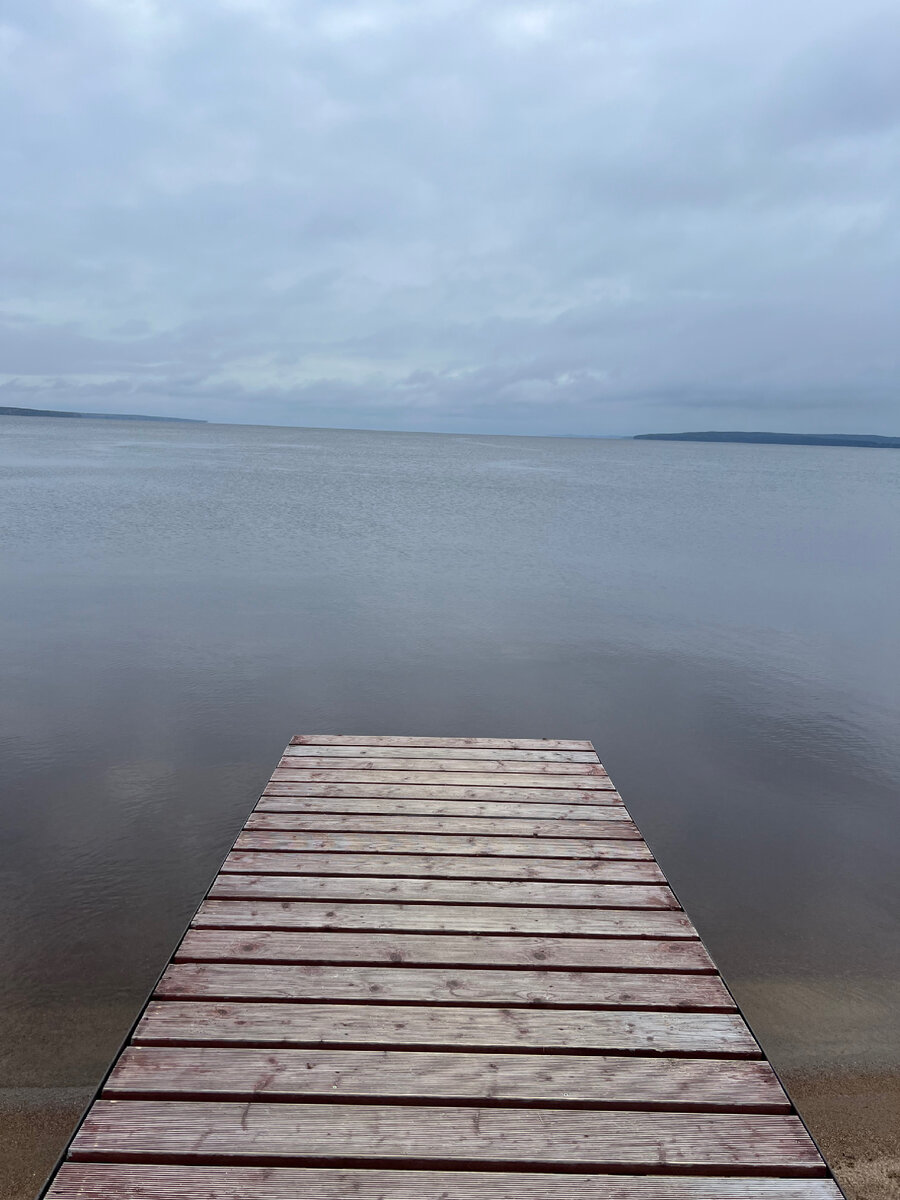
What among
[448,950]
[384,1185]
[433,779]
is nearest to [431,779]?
[433,779]

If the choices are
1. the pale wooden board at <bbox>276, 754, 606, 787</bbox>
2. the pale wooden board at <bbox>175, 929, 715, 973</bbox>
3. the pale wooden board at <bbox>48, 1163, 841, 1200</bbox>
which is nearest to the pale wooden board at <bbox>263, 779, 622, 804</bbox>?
the pale wooden board at <bbox>276, 754, 606, 787</bbox>

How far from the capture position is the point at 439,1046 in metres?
2.66

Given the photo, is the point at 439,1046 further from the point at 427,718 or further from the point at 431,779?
the point at 427,718

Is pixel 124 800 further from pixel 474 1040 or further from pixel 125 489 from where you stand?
pixel 125 489

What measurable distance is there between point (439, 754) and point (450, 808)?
872mm

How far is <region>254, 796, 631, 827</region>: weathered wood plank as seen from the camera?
14.7 ft

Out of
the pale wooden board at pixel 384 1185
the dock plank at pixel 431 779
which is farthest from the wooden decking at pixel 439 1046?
the dock plank at pixel 431 779

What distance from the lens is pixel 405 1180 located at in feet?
7.17

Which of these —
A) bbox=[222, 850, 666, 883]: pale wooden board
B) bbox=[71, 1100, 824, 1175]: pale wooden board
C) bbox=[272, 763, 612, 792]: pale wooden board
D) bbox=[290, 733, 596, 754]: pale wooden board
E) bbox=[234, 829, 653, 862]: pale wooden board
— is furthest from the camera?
bbox=[290, 733, 596, 754]: pale wooden board

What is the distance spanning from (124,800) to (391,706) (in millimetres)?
3242

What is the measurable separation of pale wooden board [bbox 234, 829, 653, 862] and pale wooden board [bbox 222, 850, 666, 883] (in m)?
0.06

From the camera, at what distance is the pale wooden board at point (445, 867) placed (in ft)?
12.4

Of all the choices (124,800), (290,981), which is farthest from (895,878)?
(124,800)

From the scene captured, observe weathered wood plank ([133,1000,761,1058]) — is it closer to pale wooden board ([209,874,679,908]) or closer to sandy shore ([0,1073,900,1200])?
pale wooden board ([209,874,679,908])
